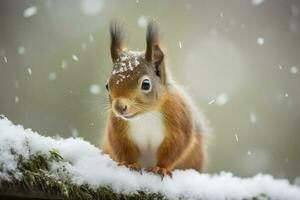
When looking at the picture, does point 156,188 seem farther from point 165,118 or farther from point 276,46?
point 276,46

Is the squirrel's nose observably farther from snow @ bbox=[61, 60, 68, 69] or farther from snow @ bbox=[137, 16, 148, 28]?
snow @ bbox=[61, 60, 68, 69]

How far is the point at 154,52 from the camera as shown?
210cm

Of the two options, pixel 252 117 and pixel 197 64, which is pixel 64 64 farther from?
pixel 252 117

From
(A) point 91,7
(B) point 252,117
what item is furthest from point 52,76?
(B) point 252,117

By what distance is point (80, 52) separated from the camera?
5.63m

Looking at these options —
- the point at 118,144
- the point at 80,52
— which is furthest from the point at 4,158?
the point at 80,52

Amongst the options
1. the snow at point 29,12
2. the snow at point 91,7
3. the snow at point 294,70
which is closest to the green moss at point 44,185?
the snow at point 91,7

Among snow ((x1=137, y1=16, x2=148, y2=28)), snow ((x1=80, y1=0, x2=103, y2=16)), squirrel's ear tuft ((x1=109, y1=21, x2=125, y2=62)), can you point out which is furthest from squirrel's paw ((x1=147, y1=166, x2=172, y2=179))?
snow ((x1=80, y1=0, x2=103, y2=16))

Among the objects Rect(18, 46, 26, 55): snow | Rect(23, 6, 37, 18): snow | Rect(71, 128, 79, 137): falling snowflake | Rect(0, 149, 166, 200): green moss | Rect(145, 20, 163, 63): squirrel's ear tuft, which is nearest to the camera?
Rect(0, 149, 166, 200): green moss

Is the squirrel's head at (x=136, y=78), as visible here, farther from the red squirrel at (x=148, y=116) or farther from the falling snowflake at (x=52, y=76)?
the falling snowflake at (x=52, y=76)

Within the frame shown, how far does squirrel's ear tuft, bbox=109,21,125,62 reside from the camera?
7.00 ft

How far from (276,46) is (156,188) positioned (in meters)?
5.48

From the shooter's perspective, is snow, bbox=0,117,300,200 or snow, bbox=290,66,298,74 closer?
snow, bbox=0,117,300,200

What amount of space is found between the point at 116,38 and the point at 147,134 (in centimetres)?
30
